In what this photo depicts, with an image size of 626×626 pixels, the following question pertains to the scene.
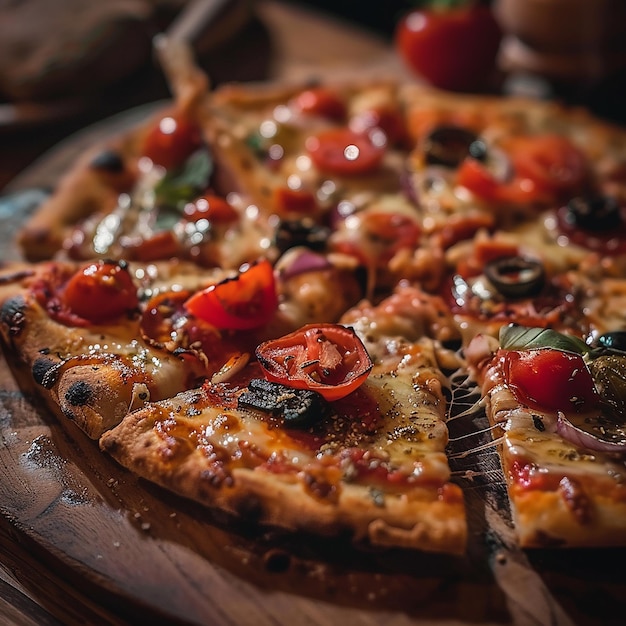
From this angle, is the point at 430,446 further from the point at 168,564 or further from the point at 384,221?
the point at 384,221

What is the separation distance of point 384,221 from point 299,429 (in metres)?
1.58

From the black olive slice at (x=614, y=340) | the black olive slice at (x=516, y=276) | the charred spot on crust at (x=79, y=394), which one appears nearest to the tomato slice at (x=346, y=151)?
the black olive slice at (x=516, y=276)

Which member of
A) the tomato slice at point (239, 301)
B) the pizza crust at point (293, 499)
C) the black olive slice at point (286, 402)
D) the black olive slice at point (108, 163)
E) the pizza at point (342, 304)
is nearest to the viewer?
the pizza crust at point (293, 499)

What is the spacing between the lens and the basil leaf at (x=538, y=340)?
3123 mm

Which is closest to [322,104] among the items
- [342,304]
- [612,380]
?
[342,304]

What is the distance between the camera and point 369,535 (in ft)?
8.59

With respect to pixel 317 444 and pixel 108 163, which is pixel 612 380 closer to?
pixel 317 444

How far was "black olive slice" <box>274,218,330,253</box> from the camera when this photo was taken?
13.0 ft

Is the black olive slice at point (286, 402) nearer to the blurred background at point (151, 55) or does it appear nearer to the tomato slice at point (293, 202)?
the tomato slice at point (293, 202)

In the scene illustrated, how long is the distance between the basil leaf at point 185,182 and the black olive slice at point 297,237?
679 mm

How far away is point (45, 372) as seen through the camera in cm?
322

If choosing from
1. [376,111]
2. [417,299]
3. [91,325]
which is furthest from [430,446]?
[376,111]

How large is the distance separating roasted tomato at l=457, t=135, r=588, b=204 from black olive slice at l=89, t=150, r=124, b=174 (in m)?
1.95

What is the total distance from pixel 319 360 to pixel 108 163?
225 cm
